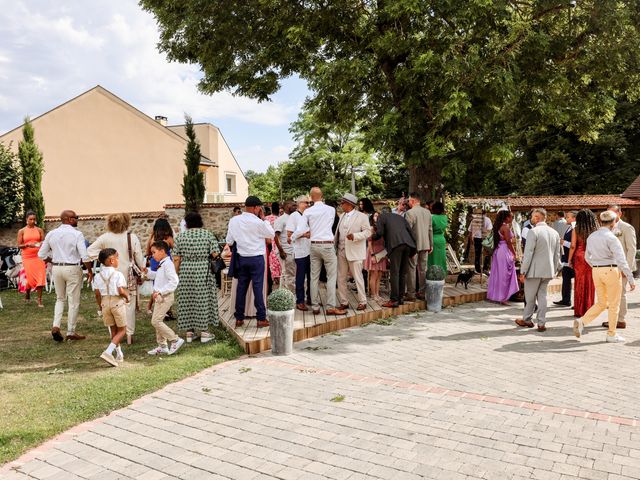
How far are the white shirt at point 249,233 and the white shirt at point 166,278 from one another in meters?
1.08

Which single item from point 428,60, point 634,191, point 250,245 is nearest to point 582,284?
point 428,60

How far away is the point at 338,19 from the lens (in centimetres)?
1275

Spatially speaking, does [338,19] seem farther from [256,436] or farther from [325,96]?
[256,436]

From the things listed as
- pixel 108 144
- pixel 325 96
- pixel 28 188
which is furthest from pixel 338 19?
pixel 108 144

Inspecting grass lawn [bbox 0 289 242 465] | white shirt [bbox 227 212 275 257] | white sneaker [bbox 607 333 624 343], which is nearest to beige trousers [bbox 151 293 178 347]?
grass lawn [bbox 0 289 242 465]

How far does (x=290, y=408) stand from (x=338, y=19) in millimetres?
10400

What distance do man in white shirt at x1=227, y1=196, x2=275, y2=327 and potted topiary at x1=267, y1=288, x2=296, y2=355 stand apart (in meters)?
0.94

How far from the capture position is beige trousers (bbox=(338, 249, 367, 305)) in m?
9.25

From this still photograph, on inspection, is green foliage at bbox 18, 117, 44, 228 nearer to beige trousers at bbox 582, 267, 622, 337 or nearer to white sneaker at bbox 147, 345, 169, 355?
white sneaker at bbox 147, 345, 169, 355

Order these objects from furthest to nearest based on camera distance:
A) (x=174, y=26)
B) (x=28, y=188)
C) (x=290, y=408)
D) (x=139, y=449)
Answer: (x=28, y=188), (x=174, y=26), (x=290, y=408), (x=139, y=449)

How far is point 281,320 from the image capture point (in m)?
7.10

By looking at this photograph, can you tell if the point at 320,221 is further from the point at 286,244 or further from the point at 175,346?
the point at 175,346

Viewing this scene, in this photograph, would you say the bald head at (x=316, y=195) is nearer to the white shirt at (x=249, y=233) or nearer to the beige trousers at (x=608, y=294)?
the white shirt at (x=249, y=233)

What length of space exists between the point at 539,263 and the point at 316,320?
12.5ft
